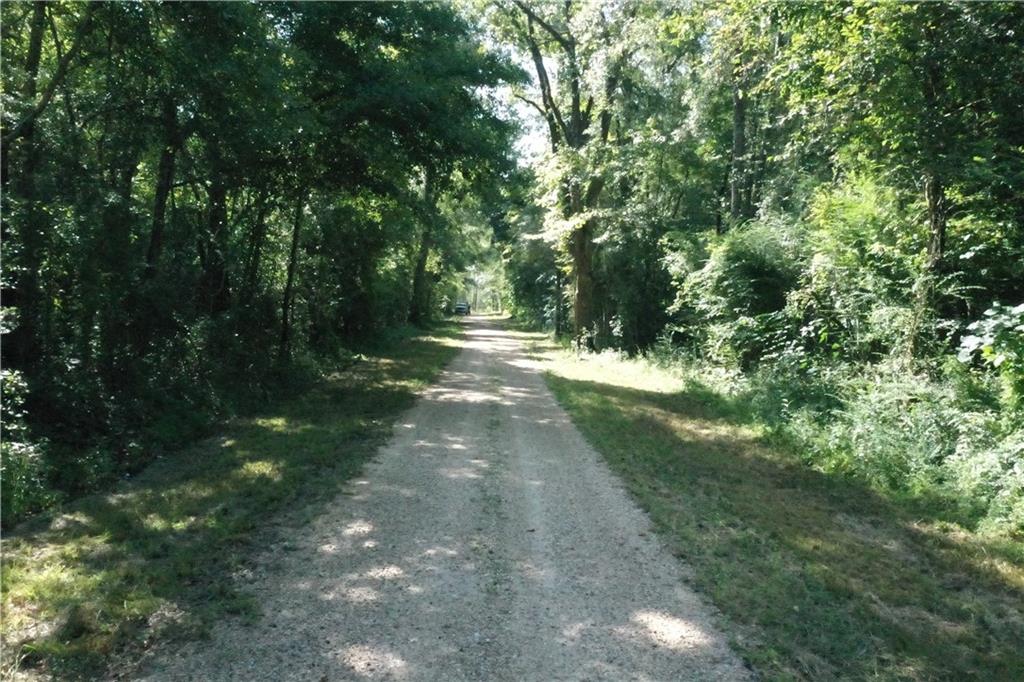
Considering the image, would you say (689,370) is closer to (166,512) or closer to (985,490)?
(985,490)

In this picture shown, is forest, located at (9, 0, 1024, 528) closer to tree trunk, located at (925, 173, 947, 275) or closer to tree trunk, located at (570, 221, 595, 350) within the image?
A: tree trunk, located at (925, 173, 947, 275)

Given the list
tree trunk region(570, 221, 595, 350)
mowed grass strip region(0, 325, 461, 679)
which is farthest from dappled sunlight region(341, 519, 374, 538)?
tree trunk region(570, 221, 595, 350)

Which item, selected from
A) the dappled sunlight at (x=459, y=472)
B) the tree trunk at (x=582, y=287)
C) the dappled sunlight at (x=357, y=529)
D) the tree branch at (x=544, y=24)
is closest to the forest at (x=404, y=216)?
the dappled sunlight at (x=357, y=529)

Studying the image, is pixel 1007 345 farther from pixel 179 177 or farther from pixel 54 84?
pixel 179 177

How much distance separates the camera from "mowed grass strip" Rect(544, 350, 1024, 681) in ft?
14.0

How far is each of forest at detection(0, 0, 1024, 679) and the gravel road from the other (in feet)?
10.8

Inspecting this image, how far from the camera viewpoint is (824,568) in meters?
5.54

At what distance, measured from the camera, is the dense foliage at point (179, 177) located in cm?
818

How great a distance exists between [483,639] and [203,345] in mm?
9328

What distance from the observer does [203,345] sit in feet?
38.6

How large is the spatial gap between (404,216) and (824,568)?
50.4 feet

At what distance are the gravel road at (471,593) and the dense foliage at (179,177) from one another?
11.2 ft

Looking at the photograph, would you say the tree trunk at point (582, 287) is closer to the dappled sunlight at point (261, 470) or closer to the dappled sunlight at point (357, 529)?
the dappled sunlight at point (261, 470)

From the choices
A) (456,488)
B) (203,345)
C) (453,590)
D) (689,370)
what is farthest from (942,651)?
(689,370)
